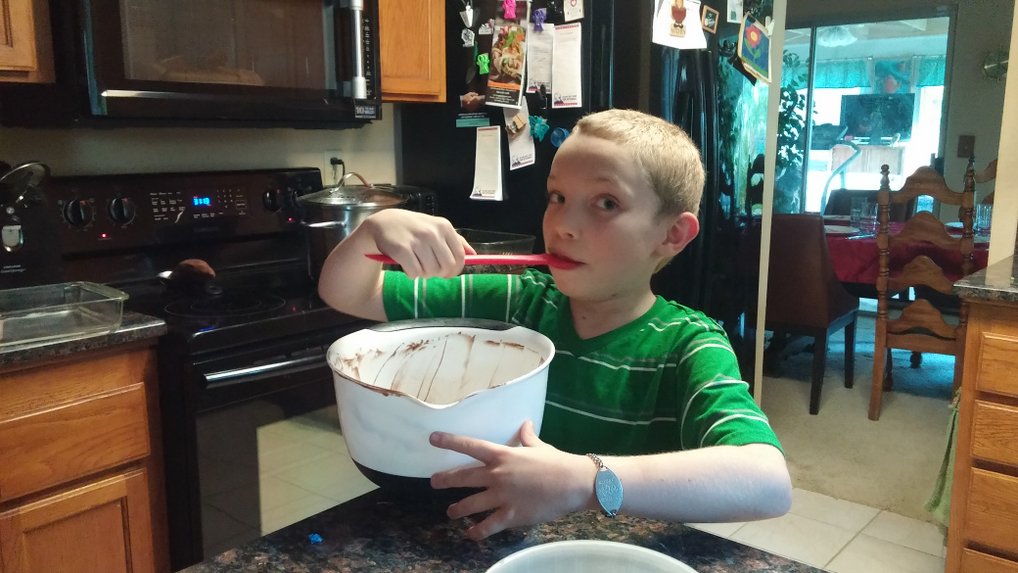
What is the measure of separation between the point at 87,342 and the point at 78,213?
49 cm

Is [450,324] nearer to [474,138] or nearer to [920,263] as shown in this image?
[474,138]

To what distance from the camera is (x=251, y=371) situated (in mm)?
1532

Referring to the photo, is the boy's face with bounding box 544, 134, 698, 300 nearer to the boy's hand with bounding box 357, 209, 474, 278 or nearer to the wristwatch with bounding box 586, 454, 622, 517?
the boy's hand with bounding box 357, 209, 474, 278

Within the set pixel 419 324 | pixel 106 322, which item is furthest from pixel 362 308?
pixel 106 322

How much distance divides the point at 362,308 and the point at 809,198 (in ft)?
20.2

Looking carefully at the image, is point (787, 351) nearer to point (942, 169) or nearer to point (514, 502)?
point (942, 169)

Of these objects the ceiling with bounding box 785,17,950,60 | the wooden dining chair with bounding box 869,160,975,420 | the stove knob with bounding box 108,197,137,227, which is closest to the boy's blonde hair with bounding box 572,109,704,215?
the stove knob with bounding box 108,197,137,227

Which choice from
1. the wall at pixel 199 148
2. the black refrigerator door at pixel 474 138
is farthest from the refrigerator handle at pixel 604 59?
the wall at pixel 199 148

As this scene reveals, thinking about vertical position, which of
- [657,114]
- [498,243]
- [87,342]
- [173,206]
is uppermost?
[657,114]

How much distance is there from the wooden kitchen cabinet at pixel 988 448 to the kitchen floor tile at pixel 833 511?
0.59 metres

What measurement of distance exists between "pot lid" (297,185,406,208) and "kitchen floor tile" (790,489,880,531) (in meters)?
1.57

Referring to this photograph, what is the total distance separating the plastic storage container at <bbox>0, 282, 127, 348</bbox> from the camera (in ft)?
4.45

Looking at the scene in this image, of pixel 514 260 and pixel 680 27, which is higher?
pixel 680 27

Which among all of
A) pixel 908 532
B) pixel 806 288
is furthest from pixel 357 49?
pixel 806 288
